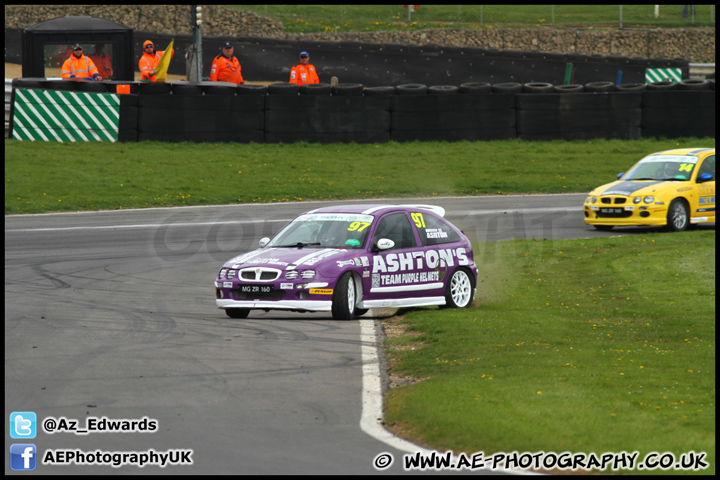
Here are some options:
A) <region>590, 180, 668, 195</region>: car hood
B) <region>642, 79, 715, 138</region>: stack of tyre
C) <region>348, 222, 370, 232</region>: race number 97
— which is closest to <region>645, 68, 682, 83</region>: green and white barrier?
<region>642, 79, 715, 138</region>: stack of tyre

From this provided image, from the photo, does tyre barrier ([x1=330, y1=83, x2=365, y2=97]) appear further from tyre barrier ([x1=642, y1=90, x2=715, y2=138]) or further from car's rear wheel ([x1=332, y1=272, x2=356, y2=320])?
car's rear wheel ([x1=332, y1=272, x2=356, y2=320])

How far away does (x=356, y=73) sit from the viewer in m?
38.2

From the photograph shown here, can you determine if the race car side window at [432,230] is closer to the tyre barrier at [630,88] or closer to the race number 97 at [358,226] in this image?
the race number 97 at [358,226]

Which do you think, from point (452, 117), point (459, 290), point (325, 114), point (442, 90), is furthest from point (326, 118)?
point (459, 290)

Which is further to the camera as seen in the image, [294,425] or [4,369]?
[4,369]

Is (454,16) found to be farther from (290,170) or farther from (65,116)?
(65,116)

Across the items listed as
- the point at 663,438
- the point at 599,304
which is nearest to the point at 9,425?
the point at 663,438

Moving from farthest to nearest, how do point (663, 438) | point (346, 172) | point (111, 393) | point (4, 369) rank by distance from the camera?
point (346, 172), point (4, 369), point (111, 393), point (663, 438)

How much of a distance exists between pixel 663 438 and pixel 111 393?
4.27 meters

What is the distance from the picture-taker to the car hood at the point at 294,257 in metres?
11.7

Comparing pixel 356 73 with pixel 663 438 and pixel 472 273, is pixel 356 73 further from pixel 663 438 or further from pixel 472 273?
pixel 663 438

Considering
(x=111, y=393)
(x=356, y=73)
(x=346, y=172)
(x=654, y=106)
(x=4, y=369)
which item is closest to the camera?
(x=111, y=393)

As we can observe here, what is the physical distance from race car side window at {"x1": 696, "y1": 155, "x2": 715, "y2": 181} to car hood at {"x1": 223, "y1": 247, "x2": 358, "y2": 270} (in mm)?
11067

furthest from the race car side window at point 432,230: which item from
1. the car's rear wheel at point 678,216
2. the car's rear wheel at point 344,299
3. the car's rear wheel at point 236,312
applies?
the car's rear wheel at point 678,216
